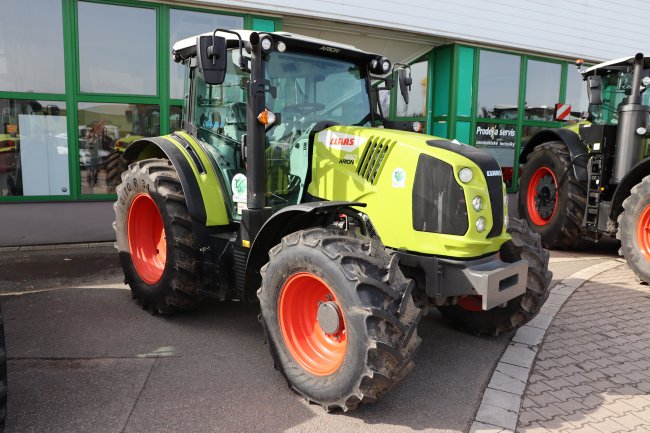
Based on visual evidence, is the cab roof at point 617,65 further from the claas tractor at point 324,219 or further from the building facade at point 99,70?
the claas tractor at point 324,219

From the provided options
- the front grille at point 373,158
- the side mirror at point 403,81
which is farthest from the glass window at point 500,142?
the front grille at point 373,158

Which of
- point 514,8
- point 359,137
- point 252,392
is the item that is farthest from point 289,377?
point 514,8

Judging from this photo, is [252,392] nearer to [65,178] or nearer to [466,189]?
[466,189]

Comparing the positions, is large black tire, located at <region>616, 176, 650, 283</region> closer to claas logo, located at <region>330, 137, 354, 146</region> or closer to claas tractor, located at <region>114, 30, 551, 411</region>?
claas tractor, located at <region>114, 30, 551, 411</region>

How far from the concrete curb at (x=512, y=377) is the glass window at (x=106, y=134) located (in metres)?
6.00

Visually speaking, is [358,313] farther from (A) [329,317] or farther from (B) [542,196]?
(B) [542,196]

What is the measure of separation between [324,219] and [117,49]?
221 inches

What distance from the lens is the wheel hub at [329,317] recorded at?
3.11 metres

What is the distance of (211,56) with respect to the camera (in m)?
3.41

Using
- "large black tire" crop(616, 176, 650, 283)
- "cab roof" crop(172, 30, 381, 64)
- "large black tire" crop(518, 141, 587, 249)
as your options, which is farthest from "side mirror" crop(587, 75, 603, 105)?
"cab roof" crop(172, 30, 381, 64)

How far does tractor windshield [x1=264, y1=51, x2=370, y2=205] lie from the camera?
12.9 ft

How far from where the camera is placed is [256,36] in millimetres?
3623

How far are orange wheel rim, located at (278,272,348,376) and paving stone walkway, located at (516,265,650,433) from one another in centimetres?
117

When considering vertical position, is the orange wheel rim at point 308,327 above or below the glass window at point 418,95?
below
